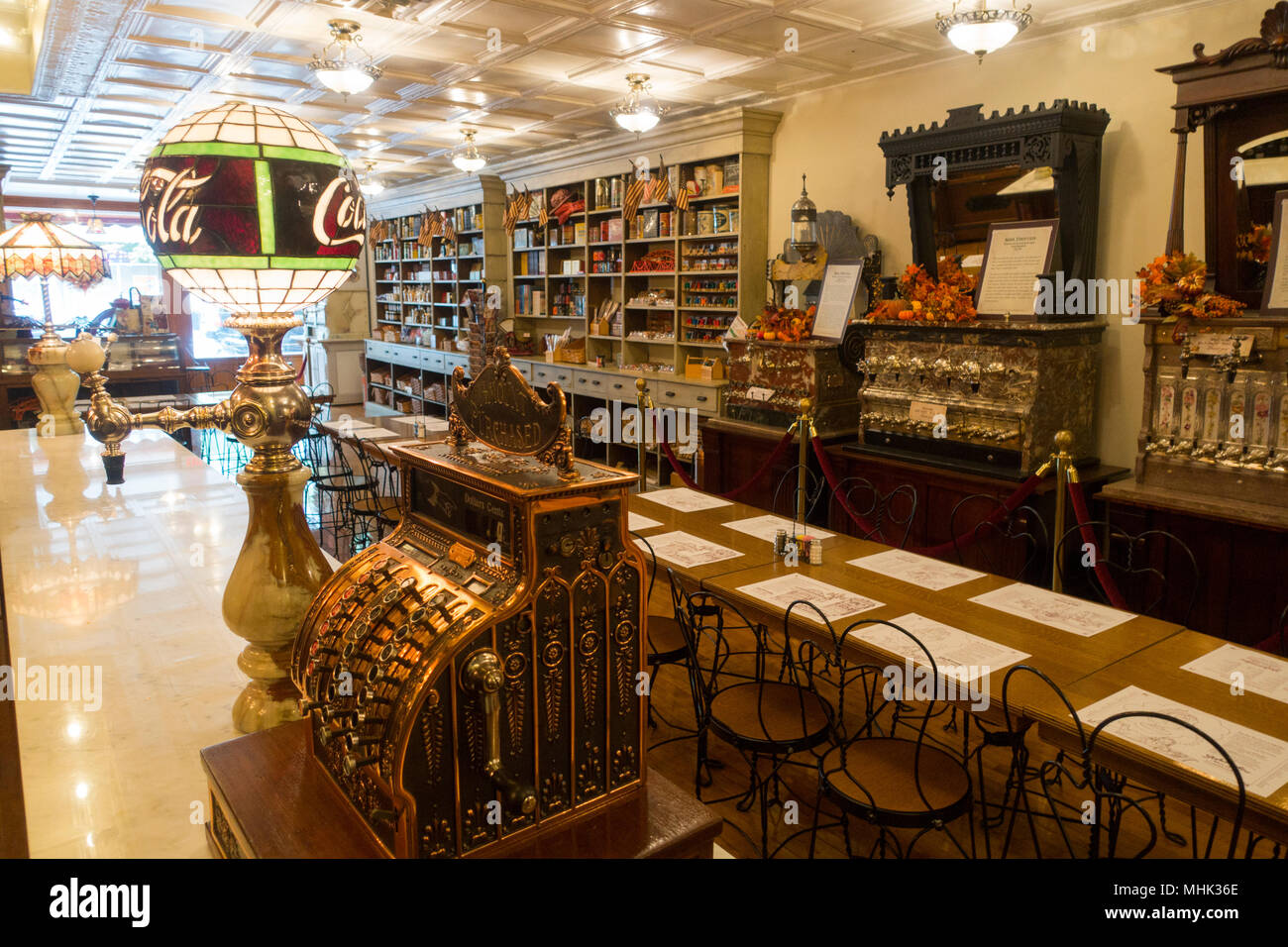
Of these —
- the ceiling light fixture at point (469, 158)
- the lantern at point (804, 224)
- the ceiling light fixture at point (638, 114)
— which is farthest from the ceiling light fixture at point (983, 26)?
the ceiling light fixture at point (469, 158)

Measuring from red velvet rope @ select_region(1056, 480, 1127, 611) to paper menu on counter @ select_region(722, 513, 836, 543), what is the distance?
37.6 inches

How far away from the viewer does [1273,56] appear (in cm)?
366

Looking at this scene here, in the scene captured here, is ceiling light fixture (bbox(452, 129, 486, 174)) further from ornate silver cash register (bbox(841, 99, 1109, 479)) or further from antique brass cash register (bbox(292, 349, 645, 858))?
antique brass cash register (bbox(292, 349, 645, 858))

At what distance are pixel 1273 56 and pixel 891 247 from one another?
8.09 feet

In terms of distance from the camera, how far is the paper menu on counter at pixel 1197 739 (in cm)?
176

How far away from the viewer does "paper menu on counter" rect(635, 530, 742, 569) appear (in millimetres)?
3254

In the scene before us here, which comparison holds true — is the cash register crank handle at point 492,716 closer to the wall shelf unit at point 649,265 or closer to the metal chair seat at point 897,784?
the metal chair seat at point 897,784

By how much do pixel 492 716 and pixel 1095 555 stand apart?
123 inches

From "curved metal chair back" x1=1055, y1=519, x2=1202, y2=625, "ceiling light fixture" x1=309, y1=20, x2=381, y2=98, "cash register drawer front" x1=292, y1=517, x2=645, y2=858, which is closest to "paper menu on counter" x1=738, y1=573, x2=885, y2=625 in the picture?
"curved metal chair back" x1=1055, y1=519, x2=1202, y2=625

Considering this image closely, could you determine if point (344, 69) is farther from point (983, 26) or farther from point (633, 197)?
point (983, 26)

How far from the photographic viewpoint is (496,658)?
1075 mm

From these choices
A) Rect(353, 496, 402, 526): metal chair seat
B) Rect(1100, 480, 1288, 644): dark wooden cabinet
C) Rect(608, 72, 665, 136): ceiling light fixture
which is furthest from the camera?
Rect(608, 72, 665, 136): ceiling light fixture

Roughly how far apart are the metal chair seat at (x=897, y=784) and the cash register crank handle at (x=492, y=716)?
127 centimetres
